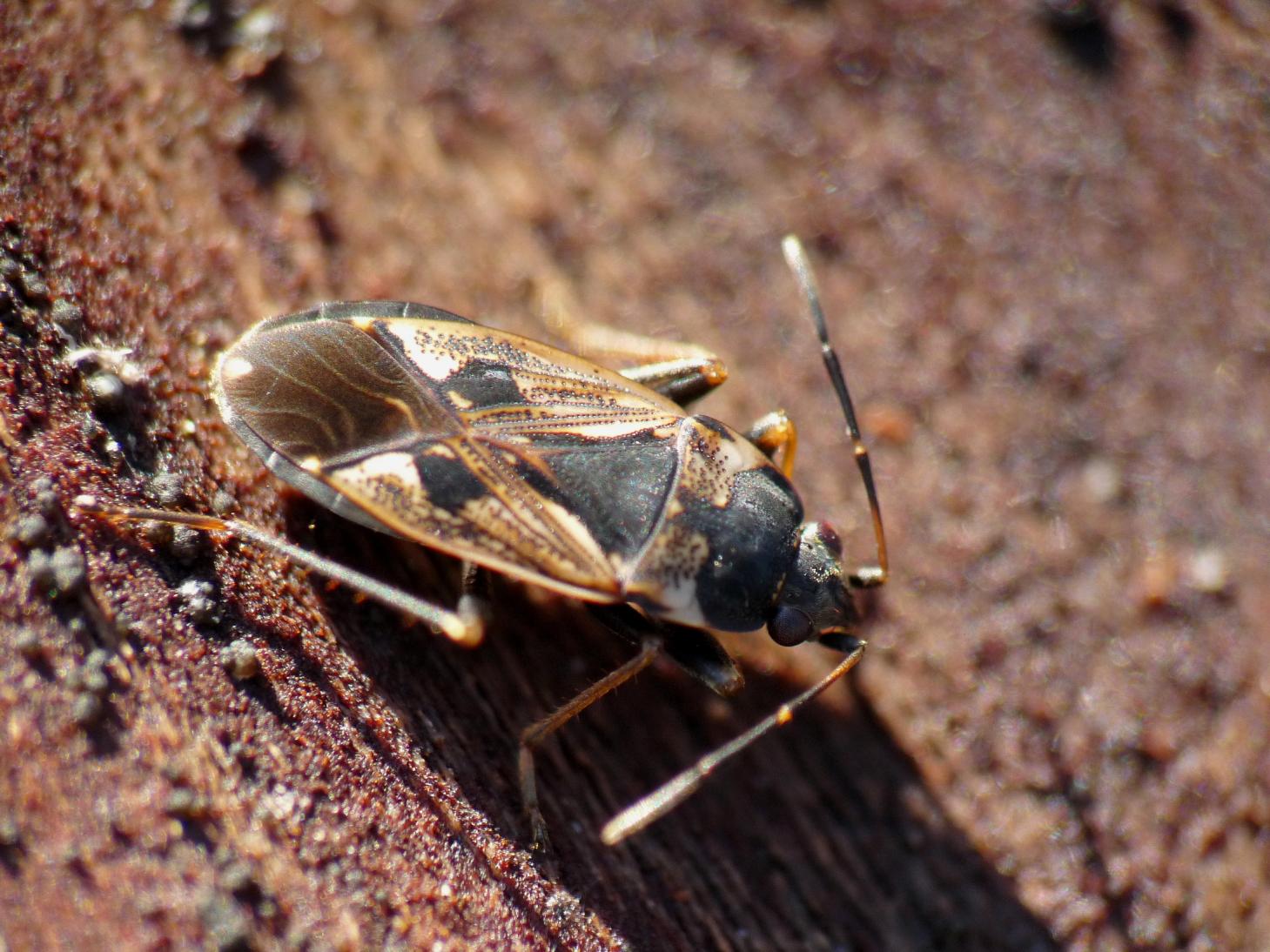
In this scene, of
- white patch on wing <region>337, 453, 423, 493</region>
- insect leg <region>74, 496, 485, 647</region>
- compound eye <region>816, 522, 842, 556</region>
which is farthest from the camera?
compound eye <region>816, 522, 842, 556</region>

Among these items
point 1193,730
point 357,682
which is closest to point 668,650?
point 357,682

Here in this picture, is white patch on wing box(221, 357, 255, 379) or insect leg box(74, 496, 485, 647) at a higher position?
white patch on wing box(221, 357, 255, 379)

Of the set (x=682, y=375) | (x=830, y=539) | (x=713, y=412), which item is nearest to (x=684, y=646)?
(x=830, y=539)

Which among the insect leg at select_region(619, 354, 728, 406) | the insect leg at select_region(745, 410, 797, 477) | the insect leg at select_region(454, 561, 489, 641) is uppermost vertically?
the insect leg at select_region(619, 354, 728, 406)

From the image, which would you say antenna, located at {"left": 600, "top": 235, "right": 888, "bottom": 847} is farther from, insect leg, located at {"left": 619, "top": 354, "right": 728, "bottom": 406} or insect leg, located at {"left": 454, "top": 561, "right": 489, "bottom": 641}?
insect leg, located at {"left": 454, "top": 561, "right": 489, "bottom": 641}

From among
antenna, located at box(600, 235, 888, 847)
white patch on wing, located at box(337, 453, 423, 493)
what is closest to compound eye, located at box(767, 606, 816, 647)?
antenna, located at box(600, 235, 888, 847)

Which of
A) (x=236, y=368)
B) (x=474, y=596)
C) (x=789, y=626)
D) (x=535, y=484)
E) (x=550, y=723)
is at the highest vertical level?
(x=236, y=368)

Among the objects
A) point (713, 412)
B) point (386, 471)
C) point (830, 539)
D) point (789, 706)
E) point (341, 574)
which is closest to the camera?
point (341, 574)

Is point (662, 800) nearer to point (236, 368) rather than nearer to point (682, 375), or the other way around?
point (682, 375)
